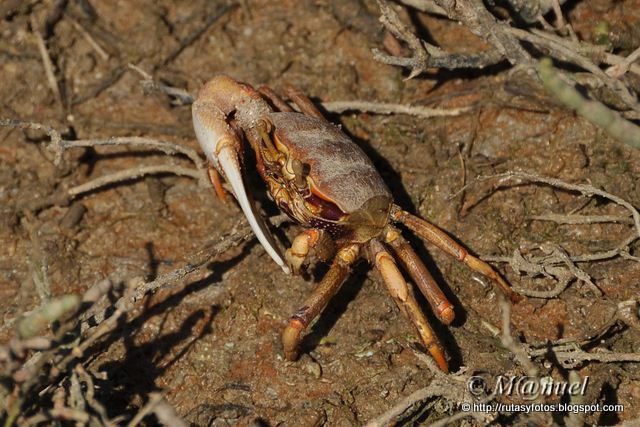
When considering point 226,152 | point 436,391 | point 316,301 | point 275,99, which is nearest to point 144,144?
point 226,152

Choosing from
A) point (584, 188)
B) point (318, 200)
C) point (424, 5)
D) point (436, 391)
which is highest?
point (424, 5)

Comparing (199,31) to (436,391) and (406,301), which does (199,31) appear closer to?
(406,301)

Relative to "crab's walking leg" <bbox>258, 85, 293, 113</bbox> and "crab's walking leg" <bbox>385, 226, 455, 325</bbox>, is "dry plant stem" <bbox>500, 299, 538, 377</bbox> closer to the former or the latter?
"crab's walking leg" <bbox>385, 226, 455, 325</bbox>

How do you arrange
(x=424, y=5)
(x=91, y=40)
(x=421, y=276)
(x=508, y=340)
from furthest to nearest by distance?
(x=91, y=40) < (x=424, y=5) < (x=421, y=276) < (x=508, y=340)

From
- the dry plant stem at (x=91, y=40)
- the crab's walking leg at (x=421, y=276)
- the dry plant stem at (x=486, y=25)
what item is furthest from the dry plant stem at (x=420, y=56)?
the dry plant stem at (x=91, y=40)

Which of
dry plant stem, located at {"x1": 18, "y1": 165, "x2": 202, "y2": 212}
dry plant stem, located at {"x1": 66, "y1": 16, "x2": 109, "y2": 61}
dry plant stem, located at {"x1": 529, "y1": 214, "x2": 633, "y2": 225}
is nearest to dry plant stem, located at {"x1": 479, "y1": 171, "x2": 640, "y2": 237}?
dry plant stem, located at {"x1": 529, "y1": 214, "x2": 633, "y2": 225}


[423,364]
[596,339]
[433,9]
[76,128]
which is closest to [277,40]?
[433,9]
